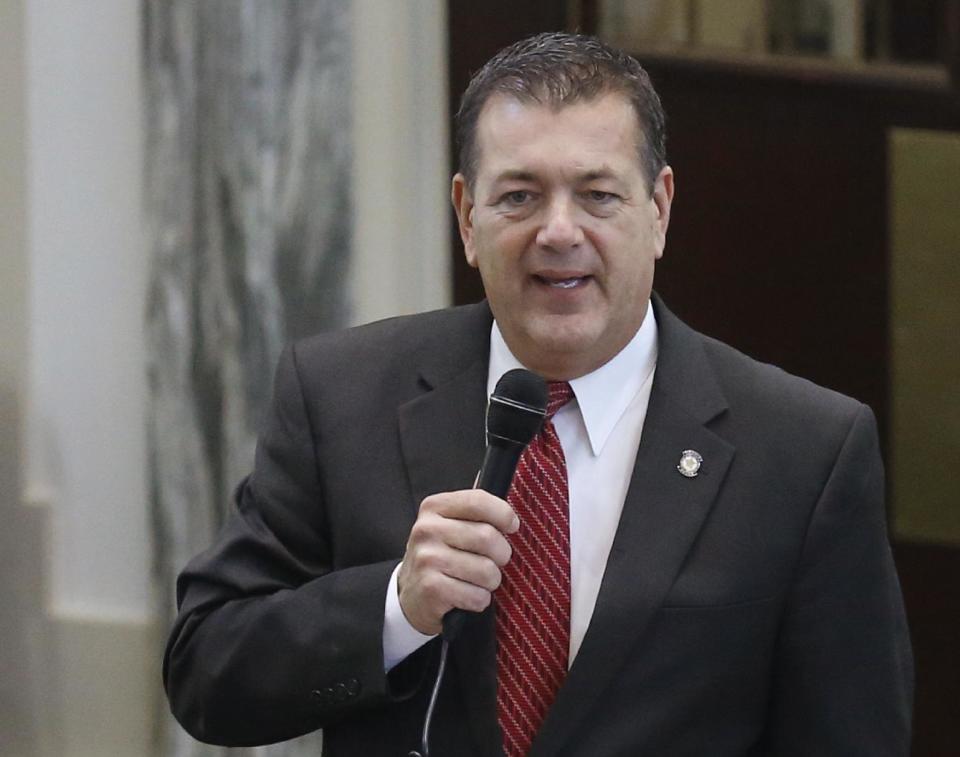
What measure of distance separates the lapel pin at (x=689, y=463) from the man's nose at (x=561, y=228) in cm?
29

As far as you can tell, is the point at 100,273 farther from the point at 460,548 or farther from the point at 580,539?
the point at 460,548

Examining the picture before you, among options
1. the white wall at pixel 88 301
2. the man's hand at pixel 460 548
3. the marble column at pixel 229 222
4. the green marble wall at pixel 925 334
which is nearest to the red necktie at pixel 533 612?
the man's hand at pixel 460 548

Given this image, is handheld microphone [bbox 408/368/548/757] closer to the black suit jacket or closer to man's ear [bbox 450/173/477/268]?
the black suit jacket

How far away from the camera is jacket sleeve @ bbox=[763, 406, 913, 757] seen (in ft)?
7.82

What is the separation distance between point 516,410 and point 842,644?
1.63 feet

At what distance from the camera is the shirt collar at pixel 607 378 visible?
8.30 ft

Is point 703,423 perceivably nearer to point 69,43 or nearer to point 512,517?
point 512,517

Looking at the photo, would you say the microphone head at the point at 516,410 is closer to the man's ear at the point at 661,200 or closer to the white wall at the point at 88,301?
the man's ear at the point at 661,200

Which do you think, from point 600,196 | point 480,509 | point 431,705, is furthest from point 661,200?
point 431,705

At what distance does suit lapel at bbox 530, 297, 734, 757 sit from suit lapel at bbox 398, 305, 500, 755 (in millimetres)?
83

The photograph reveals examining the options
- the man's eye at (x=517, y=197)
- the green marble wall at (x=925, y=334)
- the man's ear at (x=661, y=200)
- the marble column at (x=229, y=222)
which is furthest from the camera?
the green marble wall at (x=925, y=334)

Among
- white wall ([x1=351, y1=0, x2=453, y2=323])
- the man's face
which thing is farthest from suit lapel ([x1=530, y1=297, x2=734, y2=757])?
white wall ([x1=351, y1=0, x2=453, y2=323])

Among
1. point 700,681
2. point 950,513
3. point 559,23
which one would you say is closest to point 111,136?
point 559,23

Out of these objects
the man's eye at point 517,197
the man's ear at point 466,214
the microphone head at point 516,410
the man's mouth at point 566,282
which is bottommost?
the microphone head at point 516,410
